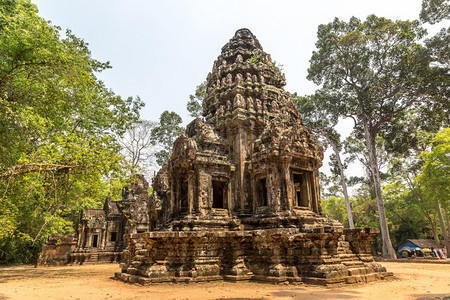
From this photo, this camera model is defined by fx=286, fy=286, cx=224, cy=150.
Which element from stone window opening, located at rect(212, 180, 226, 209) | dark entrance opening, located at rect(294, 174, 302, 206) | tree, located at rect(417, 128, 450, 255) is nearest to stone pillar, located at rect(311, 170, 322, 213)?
dark entrance opening, located at rect(294, 174, 302, 206)

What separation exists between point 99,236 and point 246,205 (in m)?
17.8

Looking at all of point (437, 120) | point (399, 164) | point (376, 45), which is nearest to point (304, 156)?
point (437, 120)

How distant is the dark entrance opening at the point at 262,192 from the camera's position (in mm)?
12258

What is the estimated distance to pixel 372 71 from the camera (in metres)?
22.6

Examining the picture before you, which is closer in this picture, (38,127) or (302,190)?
(38,127)

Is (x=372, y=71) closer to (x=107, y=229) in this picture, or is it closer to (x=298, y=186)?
(x=298, y=186)

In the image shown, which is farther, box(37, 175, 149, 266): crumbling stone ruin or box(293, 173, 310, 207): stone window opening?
box(37, 175, 149, 266): crumbling stone ruin

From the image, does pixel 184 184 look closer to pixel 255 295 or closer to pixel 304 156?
pixel 304 156

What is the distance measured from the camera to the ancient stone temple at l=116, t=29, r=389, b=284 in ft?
30.6

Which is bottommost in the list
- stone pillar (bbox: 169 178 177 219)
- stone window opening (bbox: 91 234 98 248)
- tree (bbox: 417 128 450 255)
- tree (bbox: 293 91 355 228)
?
stone window opening (bbox: 91 234 98 248)

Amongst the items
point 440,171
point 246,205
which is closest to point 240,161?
point 246,205

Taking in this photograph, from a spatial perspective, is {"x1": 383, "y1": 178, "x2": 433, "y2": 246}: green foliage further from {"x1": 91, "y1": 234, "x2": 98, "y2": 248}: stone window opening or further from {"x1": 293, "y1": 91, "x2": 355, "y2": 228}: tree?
{"x1": 91, "y1": 234, "x2": 98, "y2": 248}: stone window opening

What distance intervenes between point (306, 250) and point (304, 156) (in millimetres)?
4059

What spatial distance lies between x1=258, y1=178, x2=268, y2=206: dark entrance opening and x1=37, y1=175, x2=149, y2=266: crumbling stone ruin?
45.8ft
